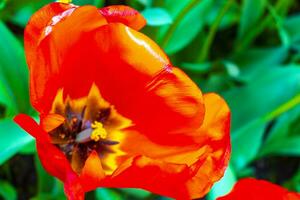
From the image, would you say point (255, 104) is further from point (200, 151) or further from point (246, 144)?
point (200, 151)

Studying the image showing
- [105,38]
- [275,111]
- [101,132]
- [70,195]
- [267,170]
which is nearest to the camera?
[70,195]

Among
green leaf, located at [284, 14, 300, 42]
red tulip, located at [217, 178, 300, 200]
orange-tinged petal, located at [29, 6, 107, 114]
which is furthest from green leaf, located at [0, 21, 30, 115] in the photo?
green leaf, located at [284, 14, 300, 42]

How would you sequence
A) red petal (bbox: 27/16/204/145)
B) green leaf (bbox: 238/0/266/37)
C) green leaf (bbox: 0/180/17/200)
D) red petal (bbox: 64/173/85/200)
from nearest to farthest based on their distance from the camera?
red petal (bbox: 64/173/85/200) < red petal (bbox: 27/16/204/145) < green leaf (bbox: 0/180/17/200) < green leaf (bbox: 238/0/266/37)

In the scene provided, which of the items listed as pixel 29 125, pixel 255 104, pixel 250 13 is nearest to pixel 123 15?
pixel 29 125

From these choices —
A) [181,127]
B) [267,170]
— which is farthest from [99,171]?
[267,170]

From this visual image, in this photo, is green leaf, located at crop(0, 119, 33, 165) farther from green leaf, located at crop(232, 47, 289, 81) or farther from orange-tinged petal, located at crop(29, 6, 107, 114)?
green leaf, located at crop(232, 47, 289, 81)

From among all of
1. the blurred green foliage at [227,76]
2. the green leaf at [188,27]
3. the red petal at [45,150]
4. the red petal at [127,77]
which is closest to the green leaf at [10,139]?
the blurred green foliage at [227,76]

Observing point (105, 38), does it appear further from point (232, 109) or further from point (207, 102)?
point (232, 109)
